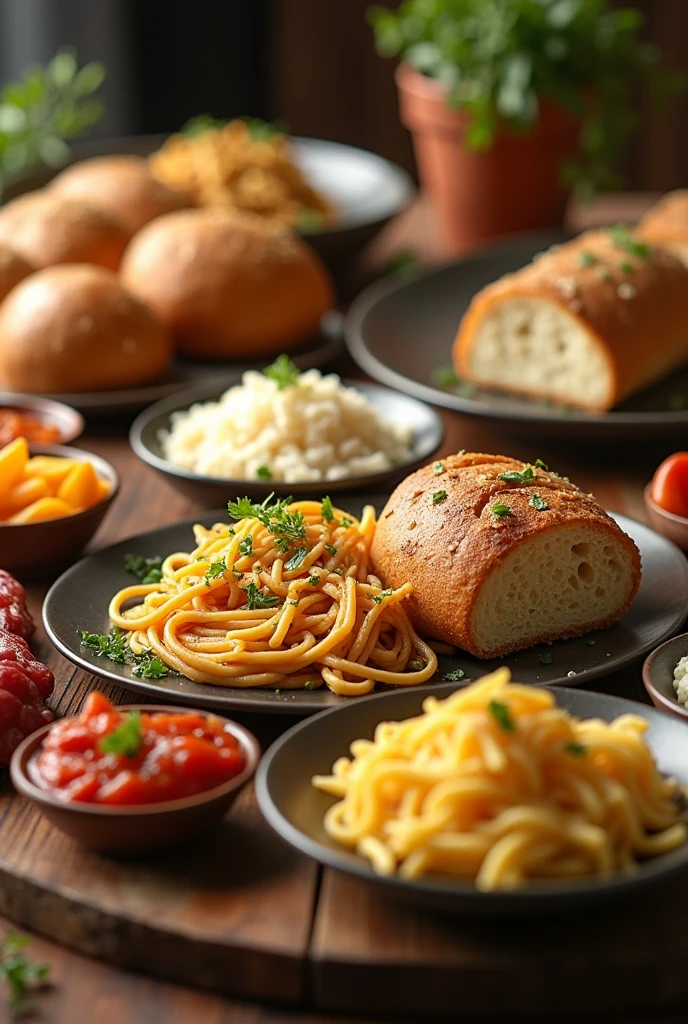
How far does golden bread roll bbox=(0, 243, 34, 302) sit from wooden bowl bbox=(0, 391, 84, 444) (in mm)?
644

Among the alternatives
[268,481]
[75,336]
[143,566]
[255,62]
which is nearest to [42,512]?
[143,566]

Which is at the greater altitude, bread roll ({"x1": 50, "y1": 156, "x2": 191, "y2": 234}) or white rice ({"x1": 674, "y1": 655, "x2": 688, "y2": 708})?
white rice ({"x1": 674, "y1": 655, "x2": 688, "y2": 708})

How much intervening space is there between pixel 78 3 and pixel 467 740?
266 inches

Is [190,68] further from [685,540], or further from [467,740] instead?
[467,740]

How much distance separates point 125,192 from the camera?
18.4 ft

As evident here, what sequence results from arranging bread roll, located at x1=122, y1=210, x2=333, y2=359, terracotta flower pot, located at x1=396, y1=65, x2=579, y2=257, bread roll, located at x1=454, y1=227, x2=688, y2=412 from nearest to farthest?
bread roll, located at x1=454, y1=227, x2=688, y2=412 → bread roll, located at x1=122, y1=210, x2=333, y2=359 → terracotta flower pot, located at x1=396, y1=65, x2=579, y2=257

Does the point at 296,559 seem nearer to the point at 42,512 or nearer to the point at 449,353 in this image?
the point at 42,512

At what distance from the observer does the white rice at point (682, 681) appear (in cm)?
271

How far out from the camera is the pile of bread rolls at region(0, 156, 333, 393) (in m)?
4.61

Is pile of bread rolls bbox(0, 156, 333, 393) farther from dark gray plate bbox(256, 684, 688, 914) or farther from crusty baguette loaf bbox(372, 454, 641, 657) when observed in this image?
dark gray plate bbox(256, 684, 688, 914)

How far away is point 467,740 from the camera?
2230mm

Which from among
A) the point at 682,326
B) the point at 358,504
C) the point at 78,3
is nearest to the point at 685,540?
the point at 358,504

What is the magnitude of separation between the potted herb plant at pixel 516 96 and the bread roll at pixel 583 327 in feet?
3.92

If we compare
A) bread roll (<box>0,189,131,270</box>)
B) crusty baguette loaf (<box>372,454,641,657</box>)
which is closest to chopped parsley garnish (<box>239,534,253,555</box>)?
crusty baguette loaf (<box>372,454,641,657</box>)
